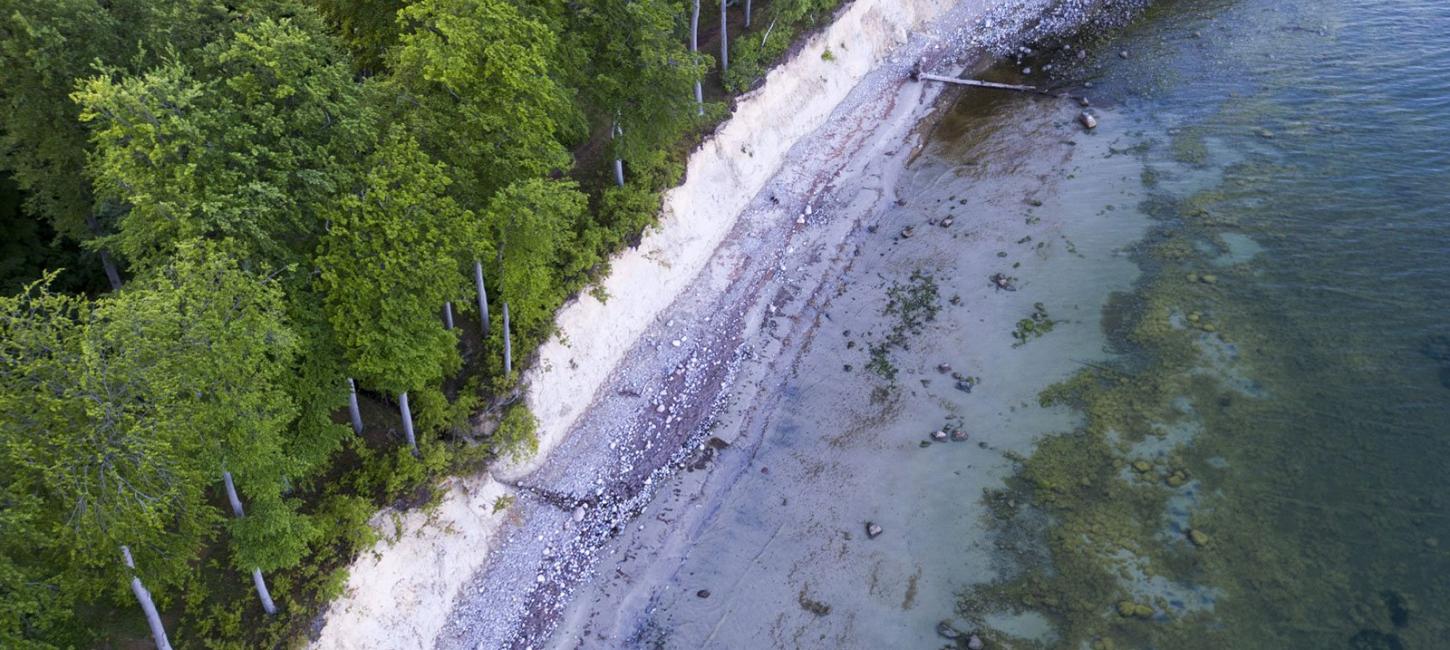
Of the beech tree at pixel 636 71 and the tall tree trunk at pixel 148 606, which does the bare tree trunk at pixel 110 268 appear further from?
the beech tree at pixel 636 71

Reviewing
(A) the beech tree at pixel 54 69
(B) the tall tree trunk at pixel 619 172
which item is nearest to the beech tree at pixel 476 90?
(A) the beech tree at pixel 54 69

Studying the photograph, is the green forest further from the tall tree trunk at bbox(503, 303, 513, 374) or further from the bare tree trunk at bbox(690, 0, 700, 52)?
the bare tree trunk at bbox(690, 0, 700, 52)

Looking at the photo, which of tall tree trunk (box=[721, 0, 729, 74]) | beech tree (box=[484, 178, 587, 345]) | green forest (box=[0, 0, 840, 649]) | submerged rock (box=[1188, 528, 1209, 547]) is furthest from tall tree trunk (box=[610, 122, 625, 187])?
submerged rock (box=[1188, 528, 1209, 547])

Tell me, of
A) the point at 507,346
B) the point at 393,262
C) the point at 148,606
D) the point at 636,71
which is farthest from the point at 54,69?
the point at 636,71

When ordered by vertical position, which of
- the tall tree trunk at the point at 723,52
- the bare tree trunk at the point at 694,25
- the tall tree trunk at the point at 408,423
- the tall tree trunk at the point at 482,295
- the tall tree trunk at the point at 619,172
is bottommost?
the tall tree trunk at the point at 408,423

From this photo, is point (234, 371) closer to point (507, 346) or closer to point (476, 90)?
point (476, 90)

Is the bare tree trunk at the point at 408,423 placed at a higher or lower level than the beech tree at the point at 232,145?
lower

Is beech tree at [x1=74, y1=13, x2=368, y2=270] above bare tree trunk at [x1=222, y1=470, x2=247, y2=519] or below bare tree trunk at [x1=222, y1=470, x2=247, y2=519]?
above
